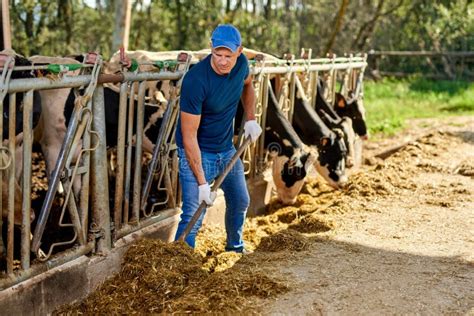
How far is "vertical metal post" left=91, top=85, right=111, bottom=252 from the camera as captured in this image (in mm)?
4297

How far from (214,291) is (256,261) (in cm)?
86

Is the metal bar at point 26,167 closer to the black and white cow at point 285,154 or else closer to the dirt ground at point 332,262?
the dirt ground at point 332,262

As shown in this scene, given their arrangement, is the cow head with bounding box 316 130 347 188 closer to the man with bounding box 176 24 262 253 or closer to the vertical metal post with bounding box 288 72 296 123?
the vertical metal post with bounding box 288 72 296 123

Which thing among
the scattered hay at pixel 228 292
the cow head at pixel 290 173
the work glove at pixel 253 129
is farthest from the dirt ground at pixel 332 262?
the work glove at pixel 253 129

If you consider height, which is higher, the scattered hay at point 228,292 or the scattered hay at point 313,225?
the scattered hay at point 228,292

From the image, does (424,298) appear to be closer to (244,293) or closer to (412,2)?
(244,293)

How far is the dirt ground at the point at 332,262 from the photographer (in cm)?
398

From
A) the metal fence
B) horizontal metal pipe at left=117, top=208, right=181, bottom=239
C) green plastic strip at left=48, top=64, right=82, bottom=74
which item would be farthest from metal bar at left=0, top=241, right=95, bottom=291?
green plastic strip at left=48, top=64, right=82, bottom=74

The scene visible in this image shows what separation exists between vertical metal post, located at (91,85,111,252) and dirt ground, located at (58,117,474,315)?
0.91ft

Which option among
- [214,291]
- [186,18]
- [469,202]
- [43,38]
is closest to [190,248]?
[214,291]

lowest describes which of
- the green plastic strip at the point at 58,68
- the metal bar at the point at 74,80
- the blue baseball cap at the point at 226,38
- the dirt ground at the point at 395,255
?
the dirt ground at the point at 395,255

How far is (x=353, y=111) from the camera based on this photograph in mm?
9422

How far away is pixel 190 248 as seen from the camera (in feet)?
14.5

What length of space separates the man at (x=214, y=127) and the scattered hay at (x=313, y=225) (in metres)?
0.75
